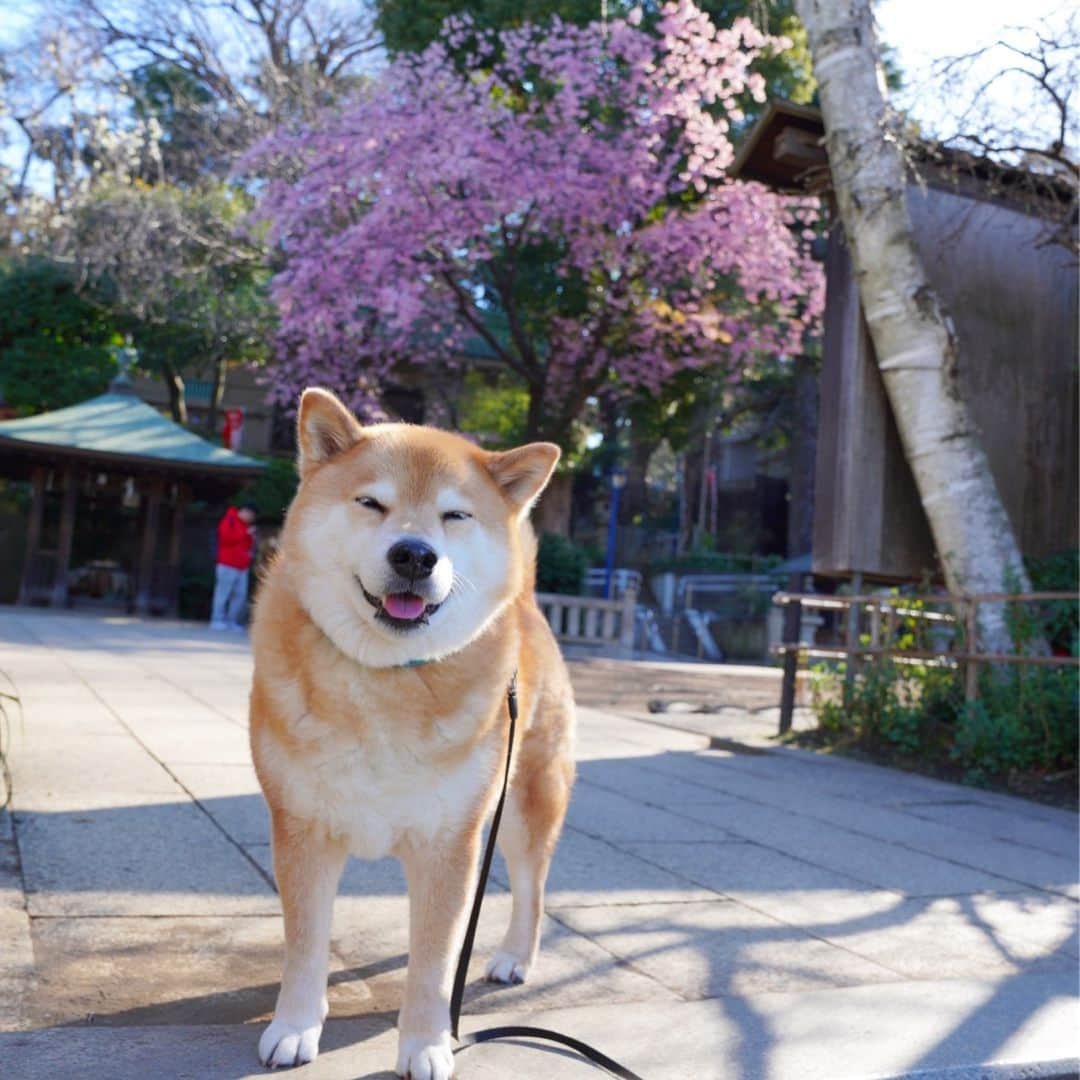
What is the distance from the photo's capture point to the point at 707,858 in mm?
4418

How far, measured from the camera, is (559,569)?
19.5 metres

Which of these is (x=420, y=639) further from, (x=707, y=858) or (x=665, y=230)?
(x=665, y=230)

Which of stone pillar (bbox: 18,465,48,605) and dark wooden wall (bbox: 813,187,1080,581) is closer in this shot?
dark wooden wall (bbox: 813,187,1080,581)

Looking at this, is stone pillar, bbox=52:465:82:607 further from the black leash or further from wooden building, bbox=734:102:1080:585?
the black leash

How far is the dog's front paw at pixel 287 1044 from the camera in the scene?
2264 mm

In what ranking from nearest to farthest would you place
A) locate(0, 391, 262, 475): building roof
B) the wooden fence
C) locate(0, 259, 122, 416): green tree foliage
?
the wooden fence
locate(0, 391, 262, 475): building roof
locate(0, 259, 122, 416): green tree foliage

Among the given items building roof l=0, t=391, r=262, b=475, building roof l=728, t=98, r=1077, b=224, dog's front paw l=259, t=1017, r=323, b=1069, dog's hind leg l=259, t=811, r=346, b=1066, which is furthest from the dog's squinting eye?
building roof l=0, t=391, r=262, b=475

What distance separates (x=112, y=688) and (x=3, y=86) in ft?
63.3

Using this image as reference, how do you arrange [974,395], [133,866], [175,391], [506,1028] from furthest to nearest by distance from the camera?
1. [175,391]
2. [974,395]
3. [133,866]
4. [506,1028]

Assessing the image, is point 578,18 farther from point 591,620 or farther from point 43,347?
point 43,347

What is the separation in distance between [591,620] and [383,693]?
1642 cm

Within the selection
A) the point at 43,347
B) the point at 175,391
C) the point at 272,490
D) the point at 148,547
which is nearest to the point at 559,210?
the point at 272,490

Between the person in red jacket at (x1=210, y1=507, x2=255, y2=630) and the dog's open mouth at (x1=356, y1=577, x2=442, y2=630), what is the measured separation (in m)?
15.0

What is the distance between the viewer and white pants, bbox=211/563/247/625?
1708 cm
